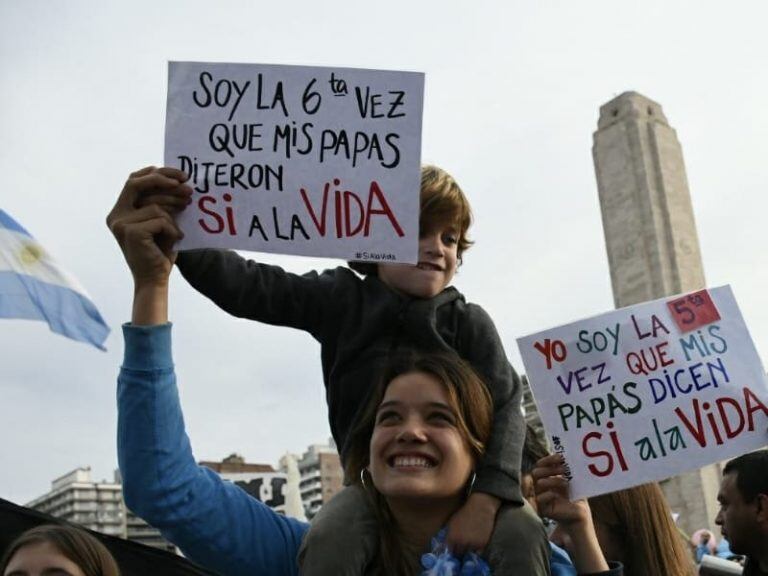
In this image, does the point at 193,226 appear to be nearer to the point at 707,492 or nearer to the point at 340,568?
the point at 340,568

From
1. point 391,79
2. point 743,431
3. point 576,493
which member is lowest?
point 576,493

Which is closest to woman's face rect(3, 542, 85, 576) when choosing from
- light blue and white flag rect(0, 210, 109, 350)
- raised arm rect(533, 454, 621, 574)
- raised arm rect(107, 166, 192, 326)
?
raised arm rect(107, 166, 192, 326)

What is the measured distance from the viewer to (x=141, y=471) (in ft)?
6.38

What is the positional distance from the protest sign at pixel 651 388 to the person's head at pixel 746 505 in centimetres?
76

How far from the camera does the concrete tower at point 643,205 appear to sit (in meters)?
31.9

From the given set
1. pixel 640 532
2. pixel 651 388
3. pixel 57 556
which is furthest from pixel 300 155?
pixel 640 532

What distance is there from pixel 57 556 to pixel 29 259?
17.4ft

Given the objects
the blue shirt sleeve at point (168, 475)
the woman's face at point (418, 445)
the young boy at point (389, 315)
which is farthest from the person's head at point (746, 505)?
the blue shirt sleeve at point (168, 475)

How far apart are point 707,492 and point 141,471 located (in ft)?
95.4

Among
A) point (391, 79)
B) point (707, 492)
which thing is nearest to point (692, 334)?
point (391, 79)

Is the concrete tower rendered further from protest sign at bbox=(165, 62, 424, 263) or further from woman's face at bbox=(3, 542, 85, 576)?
woman's face at bbox=(3, 542, 85, 576)

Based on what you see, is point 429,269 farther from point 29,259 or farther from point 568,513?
point 29,259

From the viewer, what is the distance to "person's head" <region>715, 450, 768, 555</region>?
3.32 m

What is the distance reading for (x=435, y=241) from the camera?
2406mm
